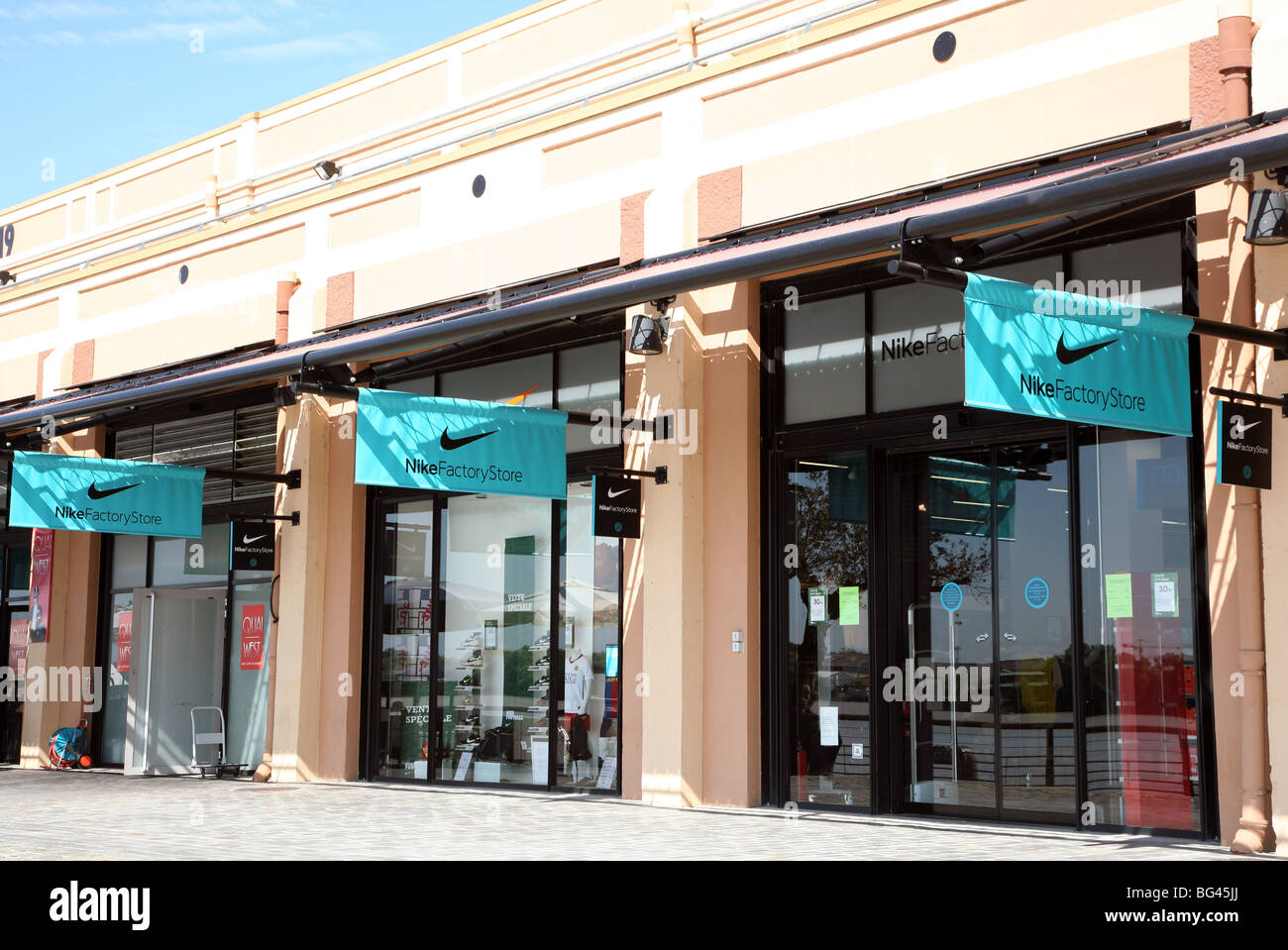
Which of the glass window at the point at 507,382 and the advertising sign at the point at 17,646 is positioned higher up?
the glass window at the point at 507,382

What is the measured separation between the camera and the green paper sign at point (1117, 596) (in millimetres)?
10820

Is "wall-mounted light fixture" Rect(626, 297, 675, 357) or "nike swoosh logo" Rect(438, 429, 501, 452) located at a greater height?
"wall-mounted light fixture" Rect(626, 297, 675, 357)

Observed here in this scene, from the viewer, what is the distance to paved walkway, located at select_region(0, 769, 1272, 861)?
9648 millimetres

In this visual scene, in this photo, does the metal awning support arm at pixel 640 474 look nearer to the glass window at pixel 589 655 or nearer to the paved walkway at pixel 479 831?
the glass window at pixel 589 655

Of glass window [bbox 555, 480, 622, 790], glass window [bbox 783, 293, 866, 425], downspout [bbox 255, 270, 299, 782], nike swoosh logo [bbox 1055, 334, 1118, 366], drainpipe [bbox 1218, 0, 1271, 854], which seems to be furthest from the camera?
downspout [bbox 255, 270, 299, 782]

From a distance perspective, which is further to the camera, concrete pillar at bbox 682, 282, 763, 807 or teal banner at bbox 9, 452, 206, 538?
teal banner at bbox 9, 452, 206, 538

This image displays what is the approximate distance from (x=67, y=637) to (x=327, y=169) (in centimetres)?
783

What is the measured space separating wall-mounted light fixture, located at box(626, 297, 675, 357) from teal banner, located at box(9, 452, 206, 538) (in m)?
6.25

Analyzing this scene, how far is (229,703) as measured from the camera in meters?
18.7

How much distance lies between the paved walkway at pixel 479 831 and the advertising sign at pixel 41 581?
5568 millimetres

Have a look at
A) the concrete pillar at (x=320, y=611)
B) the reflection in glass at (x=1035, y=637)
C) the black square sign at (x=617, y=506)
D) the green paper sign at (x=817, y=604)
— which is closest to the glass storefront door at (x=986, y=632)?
the reflection in glass at (x=1035, y=637)

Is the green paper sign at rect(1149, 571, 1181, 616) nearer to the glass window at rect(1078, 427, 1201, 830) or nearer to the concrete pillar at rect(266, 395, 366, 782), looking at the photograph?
the glass window at rect(1078, 427, 1201, 830)
